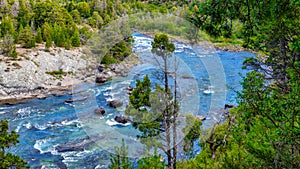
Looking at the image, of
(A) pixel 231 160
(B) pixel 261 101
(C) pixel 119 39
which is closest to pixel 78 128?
(C) pixel 119 39

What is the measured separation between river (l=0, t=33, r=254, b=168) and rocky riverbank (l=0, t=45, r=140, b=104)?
5.38 ft

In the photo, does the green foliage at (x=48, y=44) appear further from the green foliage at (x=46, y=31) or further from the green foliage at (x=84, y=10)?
the green foliage at (x=84, y=10)

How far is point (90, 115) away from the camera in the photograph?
893 inches

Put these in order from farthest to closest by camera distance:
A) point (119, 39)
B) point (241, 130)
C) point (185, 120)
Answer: point (119, 39), point (185, 120), point (241, 130)

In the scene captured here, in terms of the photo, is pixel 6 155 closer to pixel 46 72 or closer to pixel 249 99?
pixel 249 99

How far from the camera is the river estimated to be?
55.6 ft

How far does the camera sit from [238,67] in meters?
33.1

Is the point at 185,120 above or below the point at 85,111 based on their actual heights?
above

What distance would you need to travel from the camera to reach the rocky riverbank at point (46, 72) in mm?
29906

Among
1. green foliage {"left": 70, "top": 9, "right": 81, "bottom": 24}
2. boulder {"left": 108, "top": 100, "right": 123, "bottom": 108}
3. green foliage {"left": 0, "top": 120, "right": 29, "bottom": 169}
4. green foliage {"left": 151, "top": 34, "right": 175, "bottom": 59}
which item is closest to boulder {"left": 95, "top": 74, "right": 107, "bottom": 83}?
boulder {"left": 108, "top": 100, "right": 123, "bottom": 108}

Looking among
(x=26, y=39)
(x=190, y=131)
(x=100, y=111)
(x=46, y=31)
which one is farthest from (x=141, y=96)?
(x=46, y=31)

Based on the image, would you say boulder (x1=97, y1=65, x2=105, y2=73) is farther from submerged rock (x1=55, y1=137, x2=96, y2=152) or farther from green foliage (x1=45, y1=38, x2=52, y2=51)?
submerged rock (x1=55, y1=137, x2=96, y2=152)

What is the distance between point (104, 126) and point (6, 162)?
11.6 metres

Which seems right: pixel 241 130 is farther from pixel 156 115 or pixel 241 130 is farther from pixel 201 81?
pixel 201 81
